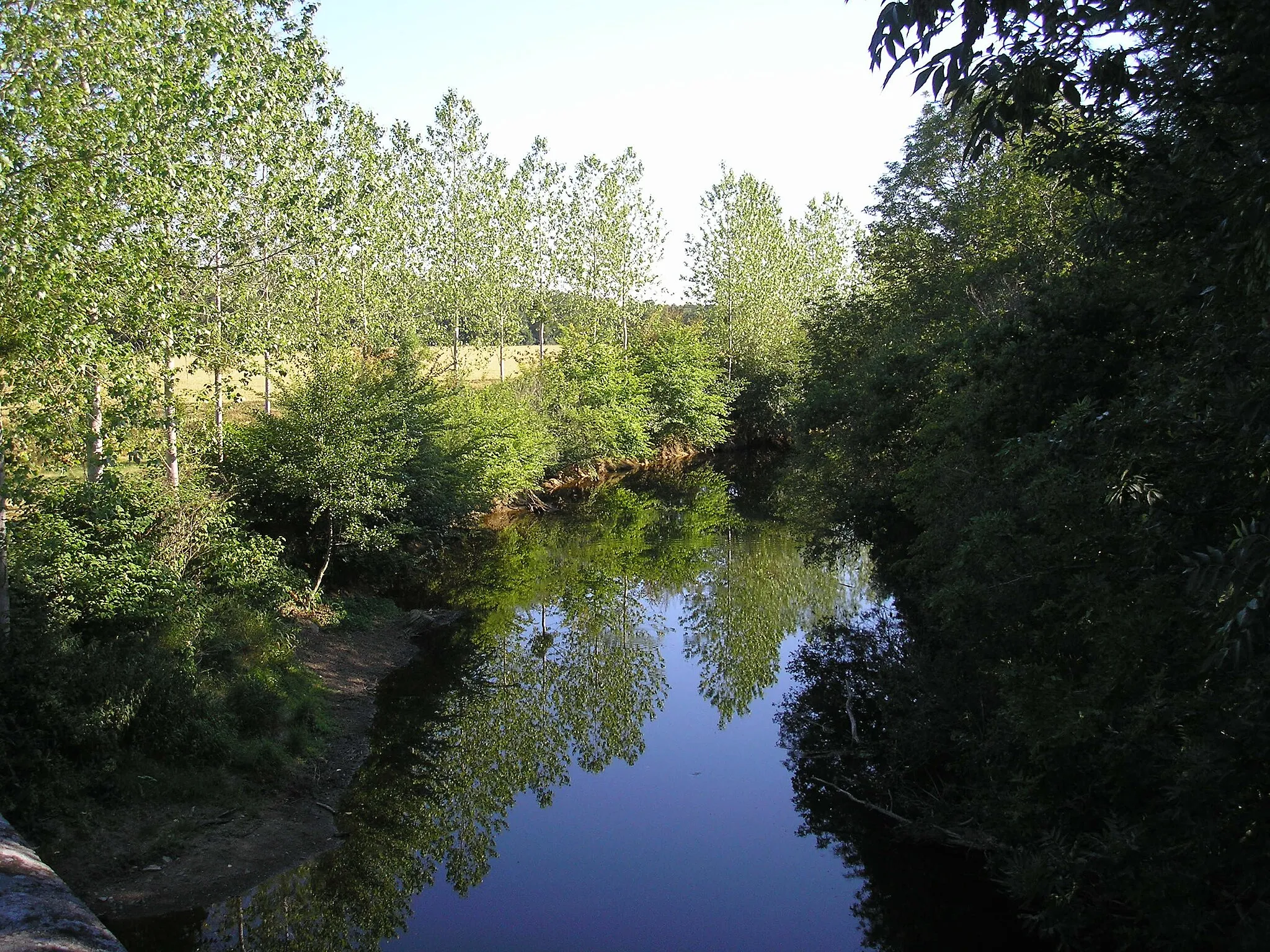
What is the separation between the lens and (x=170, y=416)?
13.4 metres

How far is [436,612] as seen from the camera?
20.5 meters

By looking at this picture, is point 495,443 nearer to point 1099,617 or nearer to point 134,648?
point 134,648

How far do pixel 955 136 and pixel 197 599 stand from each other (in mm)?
23374

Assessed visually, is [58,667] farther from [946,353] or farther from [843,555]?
[843,555]

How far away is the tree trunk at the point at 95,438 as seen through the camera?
1141 cm

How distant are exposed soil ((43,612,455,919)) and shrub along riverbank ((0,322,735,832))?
1.24 feet

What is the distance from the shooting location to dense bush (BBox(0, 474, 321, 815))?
32.3 feet

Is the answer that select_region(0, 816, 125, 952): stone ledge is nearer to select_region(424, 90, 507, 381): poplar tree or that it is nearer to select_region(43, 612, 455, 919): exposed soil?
select_region(43, 612, 455, 919): exposed soil

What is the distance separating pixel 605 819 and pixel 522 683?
15.1 feet

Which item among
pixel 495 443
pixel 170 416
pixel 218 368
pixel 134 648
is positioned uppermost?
pixel 495 443

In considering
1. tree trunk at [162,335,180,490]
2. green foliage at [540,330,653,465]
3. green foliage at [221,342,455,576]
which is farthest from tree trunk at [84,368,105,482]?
green foliage at [540,330,653,465]

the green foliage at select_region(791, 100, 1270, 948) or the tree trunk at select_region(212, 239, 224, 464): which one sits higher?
the tree trunk at select_region(212, 239, 224, 464)

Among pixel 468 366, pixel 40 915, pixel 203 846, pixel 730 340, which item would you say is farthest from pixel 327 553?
pixel 730 340

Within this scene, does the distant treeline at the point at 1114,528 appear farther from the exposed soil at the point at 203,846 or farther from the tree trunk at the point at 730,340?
the tree trunk at the point at 730,340
